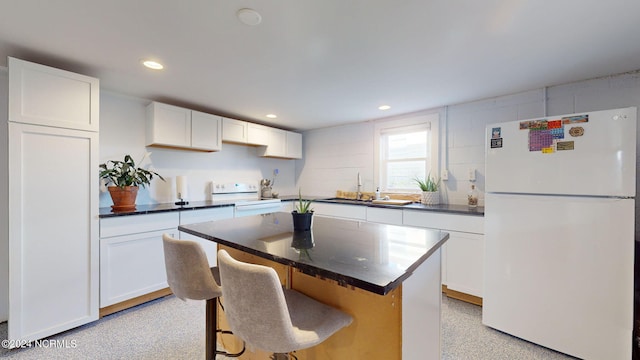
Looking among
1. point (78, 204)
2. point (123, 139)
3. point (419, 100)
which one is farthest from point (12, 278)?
point (419, 100)

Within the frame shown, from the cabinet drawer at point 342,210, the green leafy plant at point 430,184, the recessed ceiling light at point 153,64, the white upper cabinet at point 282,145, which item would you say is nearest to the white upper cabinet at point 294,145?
the white upper cabinet at point 282,145

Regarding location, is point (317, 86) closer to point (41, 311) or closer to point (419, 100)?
point (419, 100)

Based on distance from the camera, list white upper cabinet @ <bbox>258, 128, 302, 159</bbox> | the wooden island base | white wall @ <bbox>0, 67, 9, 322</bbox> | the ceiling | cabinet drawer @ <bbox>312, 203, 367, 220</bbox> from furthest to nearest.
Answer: white upper cabinet @ <bbox>258, 128, 302, 159</bbox>, cabinet drawer @ <bbox>312, 203, 367, 220</bbox>, white wall @ <bbox>0, 67, 9, 322</bbox>, the ceiling, the wooden island base

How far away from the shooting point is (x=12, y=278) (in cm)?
172

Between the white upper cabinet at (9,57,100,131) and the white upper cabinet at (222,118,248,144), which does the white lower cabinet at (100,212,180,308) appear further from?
the white upper cabinet at (222,118,248,144)

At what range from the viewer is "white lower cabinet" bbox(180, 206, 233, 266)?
8.84 ft

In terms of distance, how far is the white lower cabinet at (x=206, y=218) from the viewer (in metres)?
2.70

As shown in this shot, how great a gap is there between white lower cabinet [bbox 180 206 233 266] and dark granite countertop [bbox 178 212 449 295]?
3.93ft

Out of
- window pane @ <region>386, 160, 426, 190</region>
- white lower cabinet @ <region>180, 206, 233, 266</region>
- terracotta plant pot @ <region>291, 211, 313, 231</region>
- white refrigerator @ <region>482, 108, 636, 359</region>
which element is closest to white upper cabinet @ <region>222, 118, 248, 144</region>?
white lower cabinet @ <region>180, 206, 233, 266</region>

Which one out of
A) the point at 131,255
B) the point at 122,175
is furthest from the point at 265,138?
the point at 131,255

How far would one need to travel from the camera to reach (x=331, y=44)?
1.69 metres

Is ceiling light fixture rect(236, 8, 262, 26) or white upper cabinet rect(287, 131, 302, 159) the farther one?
white upper cabinet rect(287, 131, 302, 159)

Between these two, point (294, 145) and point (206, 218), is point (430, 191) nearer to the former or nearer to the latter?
point (294, 145)

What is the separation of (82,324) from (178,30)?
233 cm
